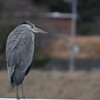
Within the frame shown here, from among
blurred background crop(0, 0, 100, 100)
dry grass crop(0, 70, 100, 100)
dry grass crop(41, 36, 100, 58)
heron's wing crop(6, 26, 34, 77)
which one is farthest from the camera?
dry grass crop(41, 36, 100, 58)

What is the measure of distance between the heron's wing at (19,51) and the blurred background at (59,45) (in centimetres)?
1558

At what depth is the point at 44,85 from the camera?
28.0 metres

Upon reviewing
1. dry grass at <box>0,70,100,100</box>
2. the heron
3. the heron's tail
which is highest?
the heron

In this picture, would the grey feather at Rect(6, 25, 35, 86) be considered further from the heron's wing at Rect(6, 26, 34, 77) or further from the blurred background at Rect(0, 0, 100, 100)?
the blurred background at Rect(0, 0, 100, 100)

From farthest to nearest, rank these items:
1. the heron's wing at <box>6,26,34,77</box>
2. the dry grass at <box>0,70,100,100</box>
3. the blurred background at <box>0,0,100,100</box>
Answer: the blurred background at <box>0,0,100,100</box>
the dry grass at <box>0,70,100,100</box>
the heron's wing at <box>6,26,34,77</box>

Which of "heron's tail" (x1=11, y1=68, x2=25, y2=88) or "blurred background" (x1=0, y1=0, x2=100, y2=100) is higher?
"heron's tail" (x1=11, y1=68, x2=25, y2=88)

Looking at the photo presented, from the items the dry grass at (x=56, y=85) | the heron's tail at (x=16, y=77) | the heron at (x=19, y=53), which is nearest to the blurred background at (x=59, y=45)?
the dry grass at (x=56, y=85)

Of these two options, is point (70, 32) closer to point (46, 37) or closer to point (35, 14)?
point (35, 14)

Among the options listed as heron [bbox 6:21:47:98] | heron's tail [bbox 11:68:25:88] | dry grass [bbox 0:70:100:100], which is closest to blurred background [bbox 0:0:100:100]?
dry grass [bbox 0:70:100:100]

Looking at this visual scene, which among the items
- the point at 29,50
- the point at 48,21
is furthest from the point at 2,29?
the point at 29,50

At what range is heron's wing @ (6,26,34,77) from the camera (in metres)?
8.01

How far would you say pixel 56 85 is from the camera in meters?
28.2

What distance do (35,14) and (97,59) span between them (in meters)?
7.13

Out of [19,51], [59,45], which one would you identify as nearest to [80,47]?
[59,45]
